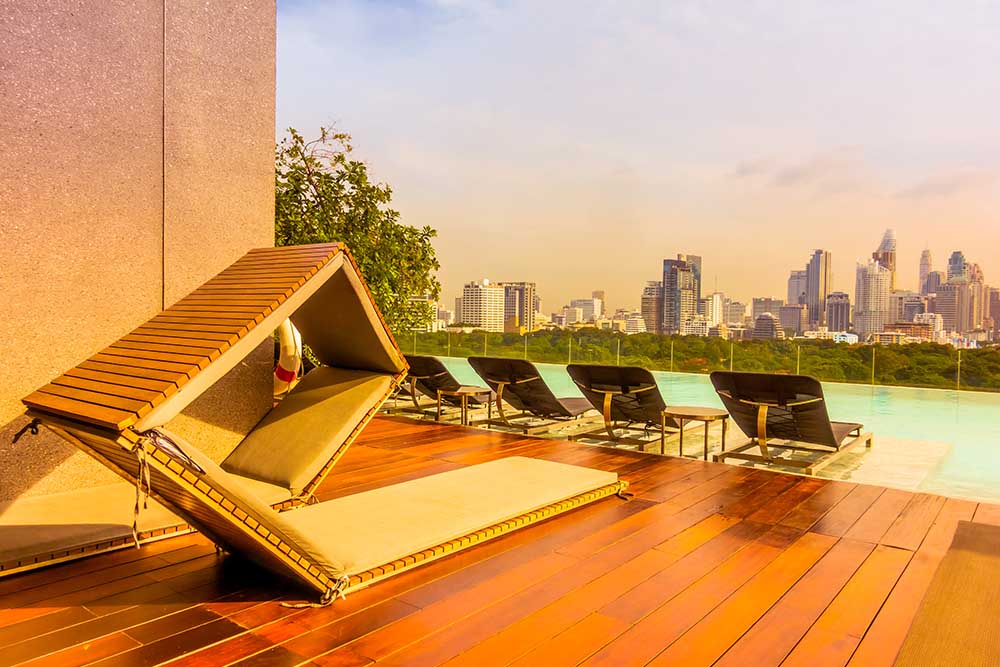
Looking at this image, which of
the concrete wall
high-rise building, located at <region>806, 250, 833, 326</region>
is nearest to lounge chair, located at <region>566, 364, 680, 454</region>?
the concrete wall

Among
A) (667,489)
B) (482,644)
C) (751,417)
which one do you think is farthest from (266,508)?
(751,417)

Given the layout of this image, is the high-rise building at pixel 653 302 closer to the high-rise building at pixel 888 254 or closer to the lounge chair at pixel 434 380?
the high-rise building at pixel 888 254

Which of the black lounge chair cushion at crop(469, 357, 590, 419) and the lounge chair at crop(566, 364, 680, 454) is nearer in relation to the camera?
the lounge chair at crop(566, 364, 680, 454)

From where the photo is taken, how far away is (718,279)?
74.5 feet

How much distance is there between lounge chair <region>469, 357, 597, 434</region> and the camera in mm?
6625

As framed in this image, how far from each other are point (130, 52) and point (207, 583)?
2978 millimetres

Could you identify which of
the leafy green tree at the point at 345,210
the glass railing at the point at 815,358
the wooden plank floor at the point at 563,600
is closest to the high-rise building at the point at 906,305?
the glass railing at the point at 815,358

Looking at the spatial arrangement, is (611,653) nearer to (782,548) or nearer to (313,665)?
(313,665)

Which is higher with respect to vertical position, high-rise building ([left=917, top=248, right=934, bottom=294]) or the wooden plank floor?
high-rise building ([left=917, top=248, right=934, bottom=294])

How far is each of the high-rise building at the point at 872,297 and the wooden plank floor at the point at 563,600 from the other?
1119cm

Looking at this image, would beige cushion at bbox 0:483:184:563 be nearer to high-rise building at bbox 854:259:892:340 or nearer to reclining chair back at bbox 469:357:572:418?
reclining chair back at bbox 469:357:572:418

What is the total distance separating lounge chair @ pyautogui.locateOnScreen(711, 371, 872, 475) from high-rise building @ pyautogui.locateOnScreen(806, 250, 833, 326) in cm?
1053

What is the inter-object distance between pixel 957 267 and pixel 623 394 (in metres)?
16.2

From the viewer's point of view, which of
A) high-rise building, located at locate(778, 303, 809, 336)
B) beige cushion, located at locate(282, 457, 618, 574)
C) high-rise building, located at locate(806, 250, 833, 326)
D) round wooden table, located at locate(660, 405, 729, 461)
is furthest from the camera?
high-rise building, located at locate(806, 250, 833, 326)
